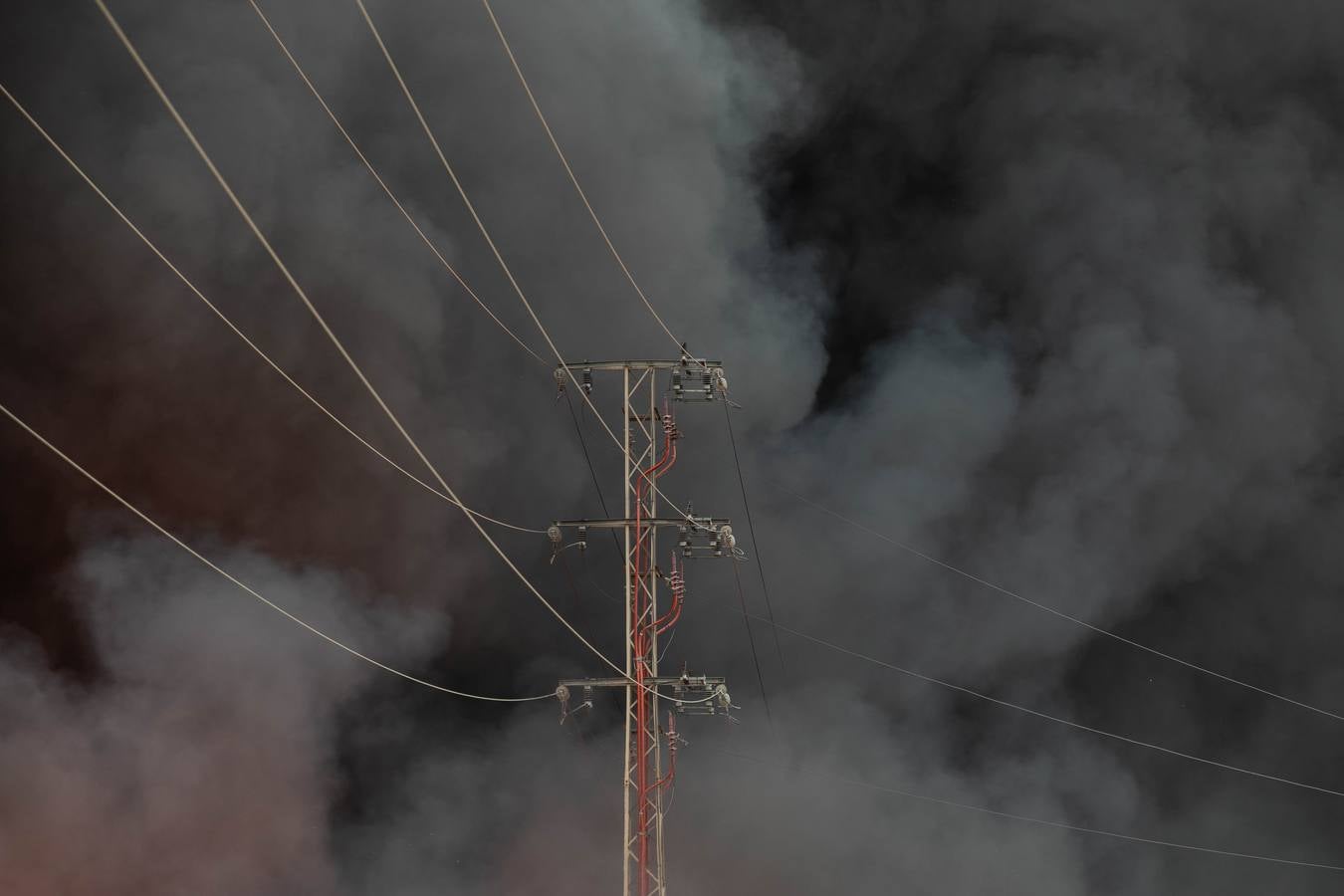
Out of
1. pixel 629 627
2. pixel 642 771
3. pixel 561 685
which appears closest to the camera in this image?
pixel 642 771

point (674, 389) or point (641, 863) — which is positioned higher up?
point (674, 389)

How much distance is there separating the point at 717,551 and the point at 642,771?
671cm

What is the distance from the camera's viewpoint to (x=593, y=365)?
90.6 ft

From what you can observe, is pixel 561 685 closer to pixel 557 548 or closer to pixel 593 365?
pixel 557 548

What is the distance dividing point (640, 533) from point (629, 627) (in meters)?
2.17

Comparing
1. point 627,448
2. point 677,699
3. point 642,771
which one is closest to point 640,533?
point 627,448

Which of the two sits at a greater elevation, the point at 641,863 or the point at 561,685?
the point at 561,685

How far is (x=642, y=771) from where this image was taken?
76.8 ft

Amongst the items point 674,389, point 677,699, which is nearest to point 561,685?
point 677,699

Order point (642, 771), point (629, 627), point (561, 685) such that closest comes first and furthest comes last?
point (642, 771) → point (629, 627) → point (561, 685)

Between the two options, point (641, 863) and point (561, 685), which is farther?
point (561, 685)

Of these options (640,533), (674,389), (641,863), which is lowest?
(641,863)

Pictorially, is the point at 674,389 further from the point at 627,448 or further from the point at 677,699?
the point at 677,699

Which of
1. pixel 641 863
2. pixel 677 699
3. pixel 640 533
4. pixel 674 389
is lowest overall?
pixel 641 863
